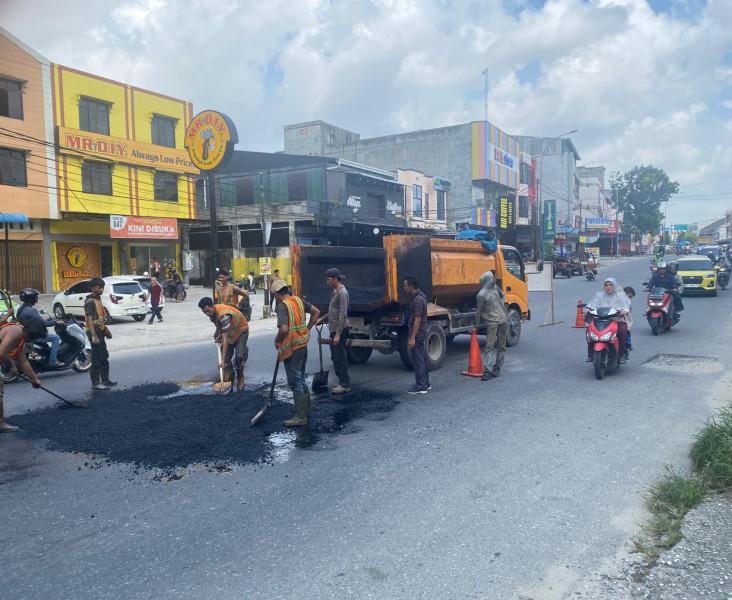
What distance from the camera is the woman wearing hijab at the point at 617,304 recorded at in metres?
9.27

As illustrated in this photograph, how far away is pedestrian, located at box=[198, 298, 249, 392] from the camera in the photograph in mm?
7957

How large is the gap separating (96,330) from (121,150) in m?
21.8

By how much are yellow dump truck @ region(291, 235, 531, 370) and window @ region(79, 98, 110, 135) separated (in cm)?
2152

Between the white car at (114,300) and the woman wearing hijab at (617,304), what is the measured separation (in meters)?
14.6

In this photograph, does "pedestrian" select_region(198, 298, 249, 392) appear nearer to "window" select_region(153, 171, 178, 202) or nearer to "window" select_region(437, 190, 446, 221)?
"window" select_region(153, 171, 178, 202)

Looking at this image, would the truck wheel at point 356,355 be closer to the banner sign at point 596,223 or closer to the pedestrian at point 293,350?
the pedestrian at point 293,350

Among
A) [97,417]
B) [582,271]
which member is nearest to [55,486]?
[97,417]

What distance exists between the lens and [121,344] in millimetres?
14648

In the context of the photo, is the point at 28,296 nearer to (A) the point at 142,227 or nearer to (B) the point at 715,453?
(B) the point at 715,453

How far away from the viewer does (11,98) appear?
939 inches

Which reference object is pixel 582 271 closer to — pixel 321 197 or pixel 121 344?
pixel 321 197

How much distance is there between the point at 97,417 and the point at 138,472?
2.19 metres

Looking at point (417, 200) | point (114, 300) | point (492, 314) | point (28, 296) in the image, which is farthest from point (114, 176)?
point (492, 314)

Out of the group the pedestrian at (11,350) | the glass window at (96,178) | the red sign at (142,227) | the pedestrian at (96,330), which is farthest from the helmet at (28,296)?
the glass window at (96,178)
